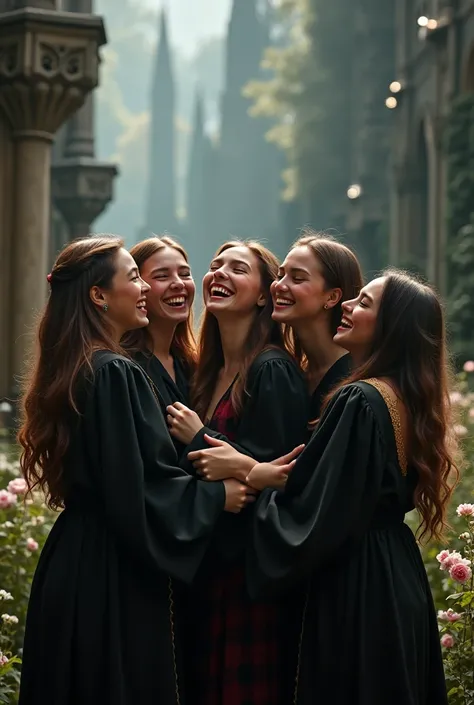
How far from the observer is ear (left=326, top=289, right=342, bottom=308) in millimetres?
4805

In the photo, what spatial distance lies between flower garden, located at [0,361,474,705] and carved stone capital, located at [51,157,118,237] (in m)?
7.30

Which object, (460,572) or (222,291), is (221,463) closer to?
(222,291)

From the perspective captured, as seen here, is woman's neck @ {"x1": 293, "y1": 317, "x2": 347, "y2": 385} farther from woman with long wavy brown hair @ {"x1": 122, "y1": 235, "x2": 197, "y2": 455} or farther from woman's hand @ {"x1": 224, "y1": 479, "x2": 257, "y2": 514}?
woman's hand @ {"x1": 224, "y1": 479, "x2": 257, "y2": 514}

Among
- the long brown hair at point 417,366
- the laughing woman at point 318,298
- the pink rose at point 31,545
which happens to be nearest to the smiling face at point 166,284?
the laughing woman at point 318,298

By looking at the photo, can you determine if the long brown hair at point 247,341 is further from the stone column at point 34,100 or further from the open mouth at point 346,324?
the stone column at point 34,100

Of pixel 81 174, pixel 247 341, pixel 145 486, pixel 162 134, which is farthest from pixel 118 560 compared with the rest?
pixel 162 134

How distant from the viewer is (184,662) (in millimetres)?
4504

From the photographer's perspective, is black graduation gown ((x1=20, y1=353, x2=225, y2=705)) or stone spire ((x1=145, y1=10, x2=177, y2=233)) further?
stone spire ((x1=145, y1=10, x2=177, y2=233))

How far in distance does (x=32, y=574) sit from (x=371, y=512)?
2.97 metres

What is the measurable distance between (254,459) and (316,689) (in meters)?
0.83

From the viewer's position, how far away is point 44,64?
10.2 metres

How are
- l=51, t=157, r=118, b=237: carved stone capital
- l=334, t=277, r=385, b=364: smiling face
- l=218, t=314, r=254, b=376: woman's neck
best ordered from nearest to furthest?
1. l=334, t=277, r=385, b=364: smiling face
2. l=218, t=314, r=254, b=376: woman's neck
3. l=51, t=157, r=118, b=237: carved stone capital

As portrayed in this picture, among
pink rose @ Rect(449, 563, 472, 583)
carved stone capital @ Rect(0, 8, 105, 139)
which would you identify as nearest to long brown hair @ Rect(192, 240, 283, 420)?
pink rose @ Rect(449, 563, 472, 583)

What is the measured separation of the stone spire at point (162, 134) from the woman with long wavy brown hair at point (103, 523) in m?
81.0
